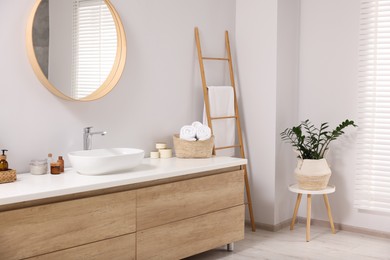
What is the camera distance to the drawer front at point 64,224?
2.46 m

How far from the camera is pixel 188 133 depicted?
374 centimetres

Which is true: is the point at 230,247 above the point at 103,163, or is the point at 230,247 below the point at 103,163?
below

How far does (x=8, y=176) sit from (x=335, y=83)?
2.79 m

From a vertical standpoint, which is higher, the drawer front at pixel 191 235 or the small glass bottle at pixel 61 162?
the small glass bottle at pixel 61 162

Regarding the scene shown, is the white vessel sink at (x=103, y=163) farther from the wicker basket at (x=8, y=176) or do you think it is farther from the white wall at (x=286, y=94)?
the white wall at (x=286, y=94)

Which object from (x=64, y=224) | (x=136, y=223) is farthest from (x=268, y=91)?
(x=64, y=224)

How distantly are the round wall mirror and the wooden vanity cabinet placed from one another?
2.53 ft

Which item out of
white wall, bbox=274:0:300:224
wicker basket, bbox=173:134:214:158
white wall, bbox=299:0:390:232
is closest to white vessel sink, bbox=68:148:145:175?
wicker basket, bbox=173:134:214:158

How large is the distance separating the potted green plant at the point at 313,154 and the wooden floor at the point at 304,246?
1.41 ft

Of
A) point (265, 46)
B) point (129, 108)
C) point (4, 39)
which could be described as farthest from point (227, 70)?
point (4, 39)

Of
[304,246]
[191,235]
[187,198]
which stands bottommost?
[304,246]

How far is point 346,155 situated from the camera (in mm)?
4340

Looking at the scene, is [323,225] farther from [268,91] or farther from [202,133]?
[202,133]

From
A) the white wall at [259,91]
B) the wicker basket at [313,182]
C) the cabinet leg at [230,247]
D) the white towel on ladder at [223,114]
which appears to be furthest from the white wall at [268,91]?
the cabinet leg at [230,247]
